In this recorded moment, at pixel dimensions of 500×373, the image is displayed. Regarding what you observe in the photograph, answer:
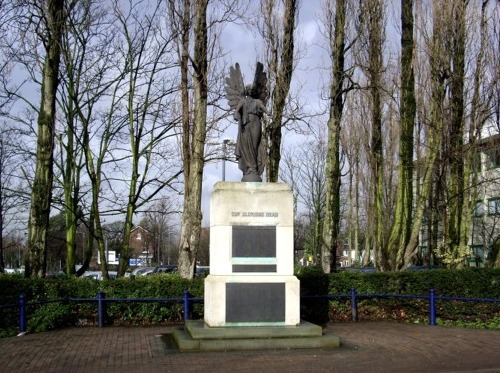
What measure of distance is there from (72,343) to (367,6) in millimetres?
16161

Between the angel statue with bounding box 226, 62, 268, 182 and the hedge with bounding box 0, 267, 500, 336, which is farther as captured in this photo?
the hedge with bounding box 0, 267, 500, 336

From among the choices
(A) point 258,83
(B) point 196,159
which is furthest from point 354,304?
(A) point 258,83

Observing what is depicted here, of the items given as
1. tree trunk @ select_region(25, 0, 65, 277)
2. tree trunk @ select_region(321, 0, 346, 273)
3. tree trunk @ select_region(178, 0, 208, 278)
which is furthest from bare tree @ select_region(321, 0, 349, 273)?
tree trunk @ select_region(25, 0, 65, 277)

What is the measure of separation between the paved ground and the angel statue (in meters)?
3.73

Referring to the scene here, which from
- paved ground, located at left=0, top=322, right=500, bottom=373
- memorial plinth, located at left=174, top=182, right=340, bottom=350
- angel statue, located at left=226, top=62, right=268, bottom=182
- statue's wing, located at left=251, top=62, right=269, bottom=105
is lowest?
paved ground, located at left=0, top=322, right=500, bottom=373

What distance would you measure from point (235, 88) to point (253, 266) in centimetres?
384

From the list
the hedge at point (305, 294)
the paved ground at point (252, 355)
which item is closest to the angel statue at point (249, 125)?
the paved ground at point (252, 355)

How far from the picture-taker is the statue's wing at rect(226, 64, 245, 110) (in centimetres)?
1270

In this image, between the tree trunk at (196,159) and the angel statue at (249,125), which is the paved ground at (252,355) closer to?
the angel statue at (249,125)

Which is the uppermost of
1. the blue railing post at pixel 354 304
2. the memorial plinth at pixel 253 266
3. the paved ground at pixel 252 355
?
the memorial plinth at pixel 253 266

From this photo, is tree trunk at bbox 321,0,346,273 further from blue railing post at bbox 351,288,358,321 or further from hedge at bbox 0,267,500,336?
blue railing post at bbox 351,288,358,321

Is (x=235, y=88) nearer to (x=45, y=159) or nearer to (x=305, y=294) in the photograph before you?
(x=305, y=294)

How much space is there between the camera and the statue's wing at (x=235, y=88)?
12.7 meters

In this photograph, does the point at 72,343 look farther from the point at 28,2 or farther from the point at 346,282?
the point at 28,2
